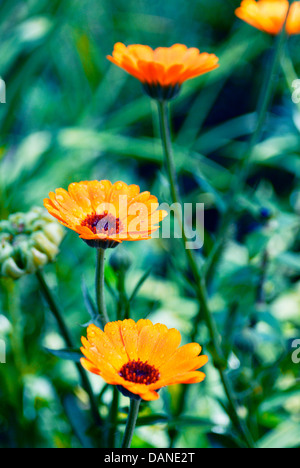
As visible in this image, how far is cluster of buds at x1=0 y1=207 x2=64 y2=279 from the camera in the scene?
525mm

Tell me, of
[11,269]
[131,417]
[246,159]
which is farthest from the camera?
[246,159]

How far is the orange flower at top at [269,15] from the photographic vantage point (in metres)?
0.65

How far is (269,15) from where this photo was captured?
700 mm

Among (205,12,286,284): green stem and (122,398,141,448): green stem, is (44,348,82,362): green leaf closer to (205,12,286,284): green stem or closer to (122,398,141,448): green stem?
(122,398,141,448): green stem

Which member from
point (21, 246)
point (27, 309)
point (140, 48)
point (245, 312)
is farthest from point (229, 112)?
point (21, 246)

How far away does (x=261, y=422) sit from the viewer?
802mm

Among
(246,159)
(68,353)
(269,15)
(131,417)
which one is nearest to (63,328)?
(68,353)

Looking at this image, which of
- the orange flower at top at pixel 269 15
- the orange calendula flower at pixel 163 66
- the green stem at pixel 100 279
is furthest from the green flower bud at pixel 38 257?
the orange flower at top at pixel 269 15

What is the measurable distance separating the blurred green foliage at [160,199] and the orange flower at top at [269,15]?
0.23ft

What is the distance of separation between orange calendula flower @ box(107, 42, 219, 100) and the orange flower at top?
13 centimetres

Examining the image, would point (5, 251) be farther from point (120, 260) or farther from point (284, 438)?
point (284, 438)

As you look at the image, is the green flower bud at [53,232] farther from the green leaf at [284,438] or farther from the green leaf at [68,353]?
the green leaf at [284,438]

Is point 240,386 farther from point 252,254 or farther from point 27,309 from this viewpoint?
point 27,309

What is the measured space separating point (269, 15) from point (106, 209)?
1.35 ft
